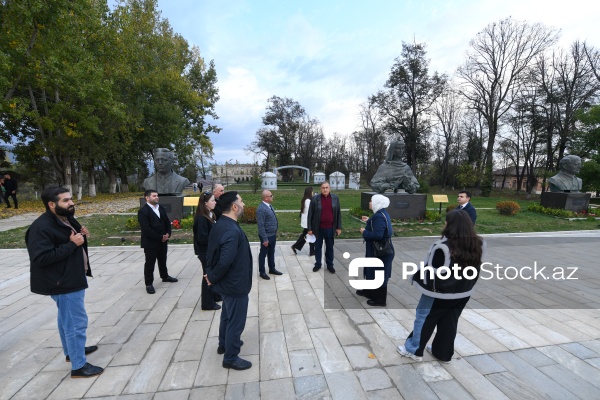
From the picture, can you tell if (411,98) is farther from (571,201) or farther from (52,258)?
(52,258)

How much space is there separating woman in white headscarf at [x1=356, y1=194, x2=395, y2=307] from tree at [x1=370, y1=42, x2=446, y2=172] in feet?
98.2

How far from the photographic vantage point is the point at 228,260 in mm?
2727

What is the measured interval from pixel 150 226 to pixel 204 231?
4.15ft

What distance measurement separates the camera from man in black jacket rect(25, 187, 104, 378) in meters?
2.55

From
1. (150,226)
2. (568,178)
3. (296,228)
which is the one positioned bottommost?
(296,228)

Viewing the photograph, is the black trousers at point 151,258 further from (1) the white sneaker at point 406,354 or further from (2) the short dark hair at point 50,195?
(1) the white sneaker at point 406,354

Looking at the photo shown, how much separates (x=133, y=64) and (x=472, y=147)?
35.5 metres

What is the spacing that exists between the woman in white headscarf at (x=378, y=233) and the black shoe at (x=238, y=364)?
2.18 m

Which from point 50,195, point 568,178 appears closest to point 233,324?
point 50,195

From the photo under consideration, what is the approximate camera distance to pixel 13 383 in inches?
109

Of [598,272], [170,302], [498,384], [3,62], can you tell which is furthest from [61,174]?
[598,272]

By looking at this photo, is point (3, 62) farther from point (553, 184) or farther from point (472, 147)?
point (472, 147)

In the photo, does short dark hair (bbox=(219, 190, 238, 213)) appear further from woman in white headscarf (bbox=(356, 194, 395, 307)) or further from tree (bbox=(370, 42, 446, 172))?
tree (bbox=(370, 42, 446, 172))

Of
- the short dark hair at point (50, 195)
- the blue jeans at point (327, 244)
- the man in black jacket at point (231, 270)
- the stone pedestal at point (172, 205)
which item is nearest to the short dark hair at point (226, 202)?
the man in black jacket at point (231, 270)
